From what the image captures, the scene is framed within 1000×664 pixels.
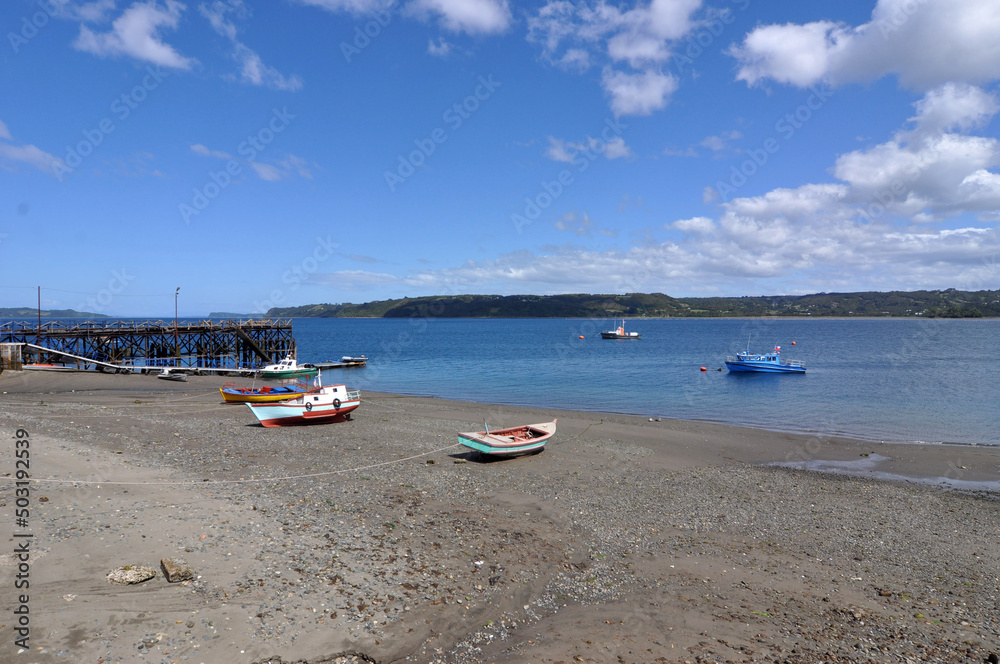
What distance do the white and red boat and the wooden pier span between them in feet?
87.3

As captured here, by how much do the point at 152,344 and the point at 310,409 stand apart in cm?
4558

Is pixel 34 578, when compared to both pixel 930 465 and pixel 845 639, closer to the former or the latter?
pixel 845 639

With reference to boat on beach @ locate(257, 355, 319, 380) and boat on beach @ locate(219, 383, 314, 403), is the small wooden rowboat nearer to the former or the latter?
boat on beach @ locate(219, 383, 314, 403)

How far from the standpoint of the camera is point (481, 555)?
1061 cm

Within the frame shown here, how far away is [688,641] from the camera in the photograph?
26.7 ft

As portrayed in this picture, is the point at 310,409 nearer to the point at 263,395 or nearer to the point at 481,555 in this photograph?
the point at 263,395

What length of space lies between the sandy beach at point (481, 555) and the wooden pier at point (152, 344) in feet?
104

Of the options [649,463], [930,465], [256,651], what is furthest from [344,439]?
[930,465]

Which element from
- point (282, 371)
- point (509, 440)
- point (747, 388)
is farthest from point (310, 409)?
point (747, 388)

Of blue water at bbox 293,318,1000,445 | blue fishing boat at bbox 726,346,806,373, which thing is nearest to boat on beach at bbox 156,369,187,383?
blue water at bbox 293,318,1000,445

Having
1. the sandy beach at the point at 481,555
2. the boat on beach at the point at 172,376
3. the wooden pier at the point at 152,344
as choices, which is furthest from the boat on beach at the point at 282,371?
the sandy beach at the point at 481,555

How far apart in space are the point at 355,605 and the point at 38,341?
60.5 m

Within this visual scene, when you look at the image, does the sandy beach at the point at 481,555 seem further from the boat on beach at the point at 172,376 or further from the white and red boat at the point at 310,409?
the boat on beach at the point at 172,376

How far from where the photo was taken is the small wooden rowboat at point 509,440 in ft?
62.5
